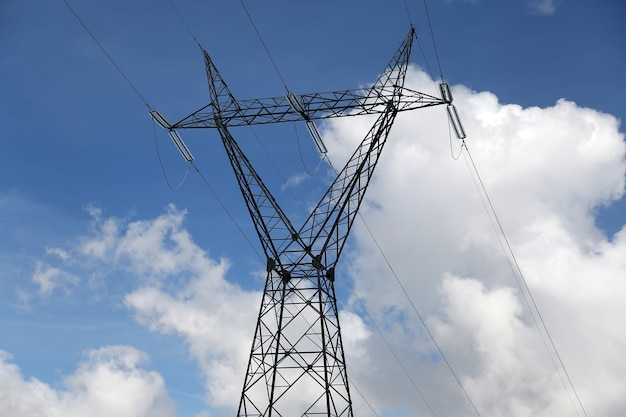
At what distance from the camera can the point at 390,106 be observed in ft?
125

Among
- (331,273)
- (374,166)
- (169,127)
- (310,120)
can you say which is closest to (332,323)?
(331,273)

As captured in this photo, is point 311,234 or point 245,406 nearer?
point 245,406

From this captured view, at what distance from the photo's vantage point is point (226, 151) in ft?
123

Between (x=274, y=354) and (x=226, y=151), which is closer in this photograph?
(x=274, y=354)

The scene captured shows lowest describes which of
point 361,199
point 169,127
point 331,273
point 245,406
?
point 245,406

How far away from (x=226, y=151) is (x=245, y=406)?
1403 cm

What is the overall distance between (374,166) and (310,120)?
14.8ft

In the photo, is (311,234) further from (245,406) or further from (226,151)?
(245,406)

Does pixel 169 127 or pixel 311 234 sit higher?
pixel 169 127

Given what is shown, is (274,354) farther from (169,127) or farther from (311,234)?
(169,127)

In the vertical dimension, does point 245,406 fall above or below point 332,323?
below

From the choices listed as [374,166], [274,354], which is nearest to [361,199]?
[374,166]

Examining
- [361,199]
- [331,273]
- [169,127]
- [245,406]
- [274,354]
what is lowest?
[245,406]

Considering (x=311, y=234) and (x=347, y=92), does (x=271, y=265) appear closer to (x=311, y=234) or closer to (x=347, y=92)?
(x=311, y=234)
